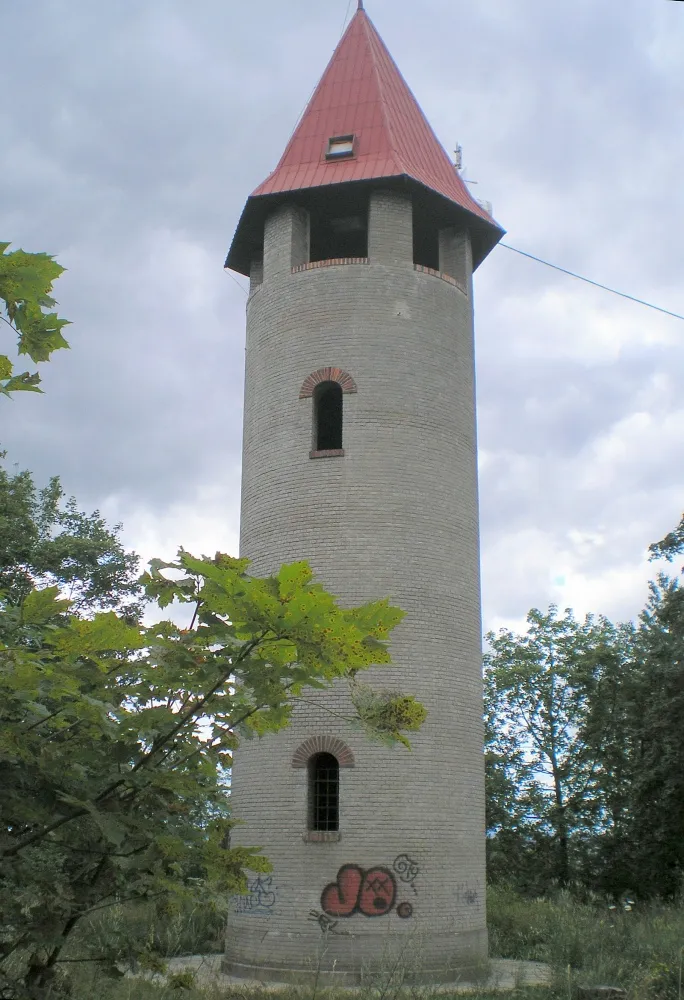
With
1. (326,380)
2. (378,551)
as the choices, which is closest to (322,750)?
(378,551)

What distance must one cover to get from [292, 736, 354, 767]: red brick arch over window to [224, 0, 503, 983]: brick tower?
A: 28 mm

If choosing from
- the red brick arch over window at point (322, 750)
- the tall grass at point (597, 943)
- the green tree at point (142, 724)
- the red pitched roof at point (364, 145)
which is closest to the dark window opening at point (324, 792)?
the red brick arch over window at point (322, 750)

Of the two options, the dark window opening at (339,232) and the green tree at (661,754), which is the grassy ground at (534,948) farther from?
the dark window opening at (339,232)

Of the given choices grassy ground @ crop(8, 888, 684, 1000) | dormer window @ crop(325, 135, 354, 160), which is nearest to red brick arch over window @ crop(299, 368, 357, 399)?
dormer window @ crop(325, 135, 354, 160)

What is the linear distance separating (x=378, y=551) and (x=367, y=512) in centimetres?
59

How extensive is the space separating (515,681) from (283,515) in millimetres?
18725

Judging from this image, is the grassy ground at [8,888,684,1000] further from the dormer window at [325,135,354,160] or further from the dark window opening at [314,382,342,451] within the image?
the dormer window at [325,135,354,160]

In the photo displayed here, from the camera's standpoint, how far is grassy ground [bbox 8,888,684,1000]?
148 inches

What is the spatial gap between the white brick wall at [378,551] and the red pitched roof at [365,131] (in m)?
0.61

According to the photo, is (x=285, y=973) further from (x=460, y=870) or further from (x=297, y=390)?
(x=297, y=390)

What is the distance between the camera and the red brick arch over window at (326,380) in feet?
50.3

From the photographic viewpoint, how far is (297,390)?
15.6 metres

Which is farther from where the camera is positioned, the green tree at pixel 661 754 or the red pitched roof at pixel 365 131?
the green tree at pixel 661 754

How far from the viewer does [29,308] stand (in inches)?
125
